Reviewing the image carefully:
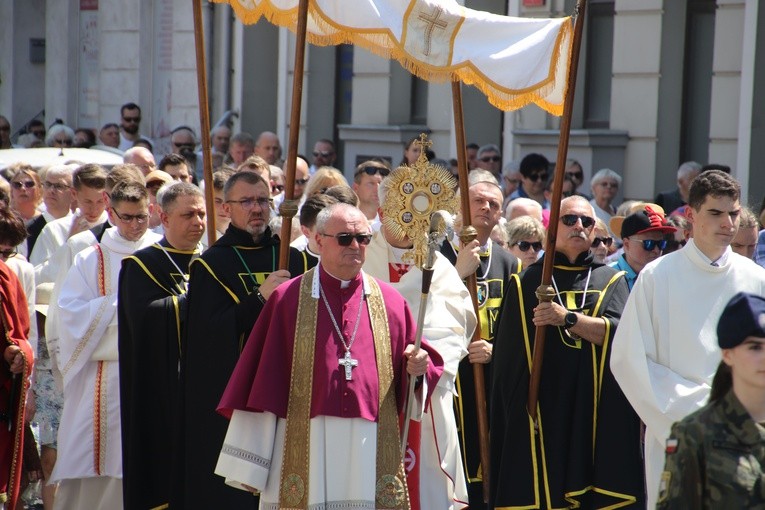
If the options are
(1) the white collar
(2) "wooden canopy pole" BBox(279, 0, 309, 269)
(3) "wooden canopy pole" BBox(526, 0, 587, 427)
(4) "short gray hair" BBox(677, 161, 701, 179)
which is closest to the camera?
(1) the white collar

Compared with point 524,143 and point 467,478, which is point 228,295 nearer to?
point 467,478

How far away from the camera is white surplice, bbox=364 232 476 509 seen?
6746 millimetres

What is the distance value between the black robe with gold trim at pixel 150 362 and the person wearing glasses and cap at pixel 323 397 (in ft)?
4.80

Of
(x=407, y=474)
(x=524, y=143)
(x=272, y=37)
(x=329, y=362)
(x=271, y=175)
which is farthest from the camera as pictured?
(x=272, y=37)

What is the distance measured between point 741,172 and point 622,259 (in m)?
3.99

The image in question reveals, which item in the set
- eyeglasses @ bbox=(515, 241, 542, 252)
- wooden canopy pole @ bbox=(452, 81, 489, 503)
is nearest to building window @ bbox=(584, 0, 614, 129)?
eyeglasses @ bbox=(515, 241, 542, 252)

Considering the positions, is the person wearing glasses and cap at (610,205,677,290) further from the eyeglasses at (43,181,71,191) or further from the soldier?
the eyeglasses at (43,181,71,191)

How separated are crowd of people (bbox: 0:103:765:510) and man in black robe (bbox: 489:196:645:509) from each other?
0.04 ft

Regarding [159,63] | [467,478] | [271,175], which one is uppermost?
[159,63]

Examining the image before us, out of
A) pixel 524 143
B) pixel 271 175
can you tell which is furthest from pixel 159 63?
pixel 271 175

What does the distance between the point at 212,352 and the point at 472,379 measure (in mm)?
1715

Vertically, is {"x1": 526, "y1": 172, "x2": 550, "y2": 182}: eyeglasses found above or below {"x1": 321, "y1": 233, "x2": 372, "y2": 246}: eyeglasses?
above

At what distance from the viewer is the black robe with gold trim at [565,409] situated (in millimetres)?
6992

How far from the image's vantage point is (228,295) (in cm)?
699
